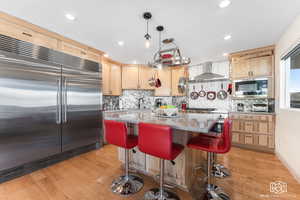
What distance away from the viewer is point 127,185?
5.93 ft

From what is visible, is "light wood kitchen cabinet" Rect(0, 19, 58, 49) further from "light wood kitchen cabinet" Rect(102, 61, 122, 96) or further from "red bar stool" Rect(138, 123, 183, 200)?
"red bar stool" Rect(138, 123, 183, 200)

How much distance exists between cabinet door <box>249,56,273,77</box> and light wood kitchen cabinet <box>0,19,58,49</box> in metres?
4.60

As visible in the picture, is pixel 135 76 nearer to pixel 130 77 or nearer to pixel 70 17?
pixel 130 77

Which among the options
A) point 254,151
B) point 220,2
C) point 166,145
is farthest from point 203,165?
point 220,2

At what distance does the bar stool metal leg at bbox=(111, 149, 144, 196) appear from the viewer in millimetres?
1726

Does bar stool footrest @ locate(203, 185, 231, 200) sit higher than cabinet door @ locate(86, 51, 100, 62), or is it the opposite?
cabinet door @ locate(86, 51, 100, 62)

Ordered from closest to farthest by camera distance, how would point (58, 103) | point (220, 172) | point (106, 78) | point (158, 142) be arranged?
point (158, 142) → point (220, 172) → point (58, 103) → point (106, 78)

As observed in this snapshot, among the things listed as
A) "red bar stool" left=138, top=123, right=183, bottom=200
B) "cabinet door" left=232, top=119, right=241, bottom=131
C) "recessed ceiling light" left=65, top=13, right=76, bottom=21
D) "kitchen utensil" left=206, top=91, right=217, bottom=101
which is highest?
"recessed ceiling light" left=65, top=13, right=76, bottom=21

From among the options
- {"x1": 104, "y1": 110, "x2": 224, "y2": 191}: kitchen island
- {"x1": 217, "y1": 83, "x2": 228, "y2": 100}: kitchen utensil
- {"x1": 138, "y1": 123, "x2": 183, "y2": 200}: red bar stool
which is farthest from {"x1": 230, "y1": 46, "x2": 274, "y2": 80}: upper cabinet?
{"x1": 138, "y1": 123, "x2": 183, "y2": 200}: red bar stool

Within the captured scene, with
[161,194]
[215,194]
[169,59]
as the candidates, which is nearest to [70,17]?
[169,59]

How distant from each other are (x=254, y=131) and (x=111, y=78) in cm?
418

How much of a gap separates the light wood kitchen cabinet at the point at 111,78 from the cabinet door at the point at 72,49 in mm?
765

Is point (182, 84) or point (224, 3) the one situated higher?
point (224, 3)

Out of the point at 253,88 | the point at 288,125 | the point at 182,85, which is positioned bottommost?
the point at 288,125
